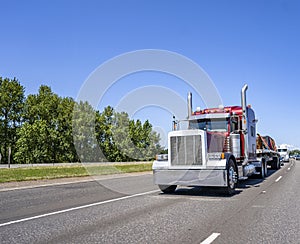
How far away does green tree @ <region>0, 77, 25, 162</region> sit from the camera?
51500 millimetres

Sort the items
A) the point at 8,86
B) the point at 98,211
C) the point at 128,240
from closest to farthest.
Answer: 1. the point at 128,240
2. the point at 98,211
3. the point at 8,86

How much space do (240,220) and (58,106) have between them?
5452 cm

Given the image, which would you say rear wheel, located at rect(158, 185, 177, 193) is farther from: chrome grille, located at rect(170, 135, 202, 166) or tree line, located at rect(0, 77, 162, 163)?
tree line, located at rect(0, 77, 162, 163)

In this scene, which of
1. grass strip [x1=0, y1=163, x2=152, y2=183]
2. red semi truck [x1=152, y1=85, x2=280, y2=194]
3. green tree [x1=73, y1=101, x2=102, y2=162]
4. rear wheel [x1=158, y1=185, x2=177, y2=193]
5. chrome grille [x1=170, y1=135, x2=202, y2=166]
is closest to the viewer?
red semi truck [x1=152, y1=85, x2=280, y2=194]

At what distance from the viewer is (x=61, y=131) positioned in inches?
2240

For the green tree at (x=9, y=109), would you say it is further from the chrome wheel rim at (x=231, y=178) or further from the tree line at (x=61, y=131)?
the chrome wheel rim at (x=231, y=178)

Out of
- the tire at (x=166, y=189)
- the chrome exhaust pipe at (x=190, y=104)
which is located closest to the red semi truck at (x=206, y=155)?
the tire at (x=166, y=189)

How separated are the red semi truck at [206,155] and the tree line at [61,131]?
3606 centimetres

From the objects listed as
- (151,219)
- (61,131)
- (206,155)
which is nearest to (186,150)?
(206,155)

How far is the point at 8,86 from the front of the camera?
170ft

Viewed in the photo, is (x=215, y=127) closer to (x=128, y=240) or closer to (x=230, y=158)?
(x=230, y=158)

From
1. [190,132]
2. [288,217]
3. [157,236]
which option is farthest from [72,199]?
[288,217]

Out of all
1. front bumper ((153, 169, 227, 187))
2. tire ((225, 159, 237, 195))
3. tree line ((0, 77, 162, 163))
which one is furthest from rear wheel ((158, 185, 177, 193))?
tree line ((0, 77, 162, 163))

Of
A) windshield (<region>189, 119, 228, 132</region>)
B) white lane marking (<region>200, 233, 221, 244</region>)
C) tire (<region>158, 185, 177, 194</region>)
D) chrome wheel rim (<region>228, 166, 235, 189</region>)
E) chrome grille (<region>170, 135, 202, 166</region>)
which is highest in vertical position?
windshield (<region>189, 119, 228, 132</region>)
